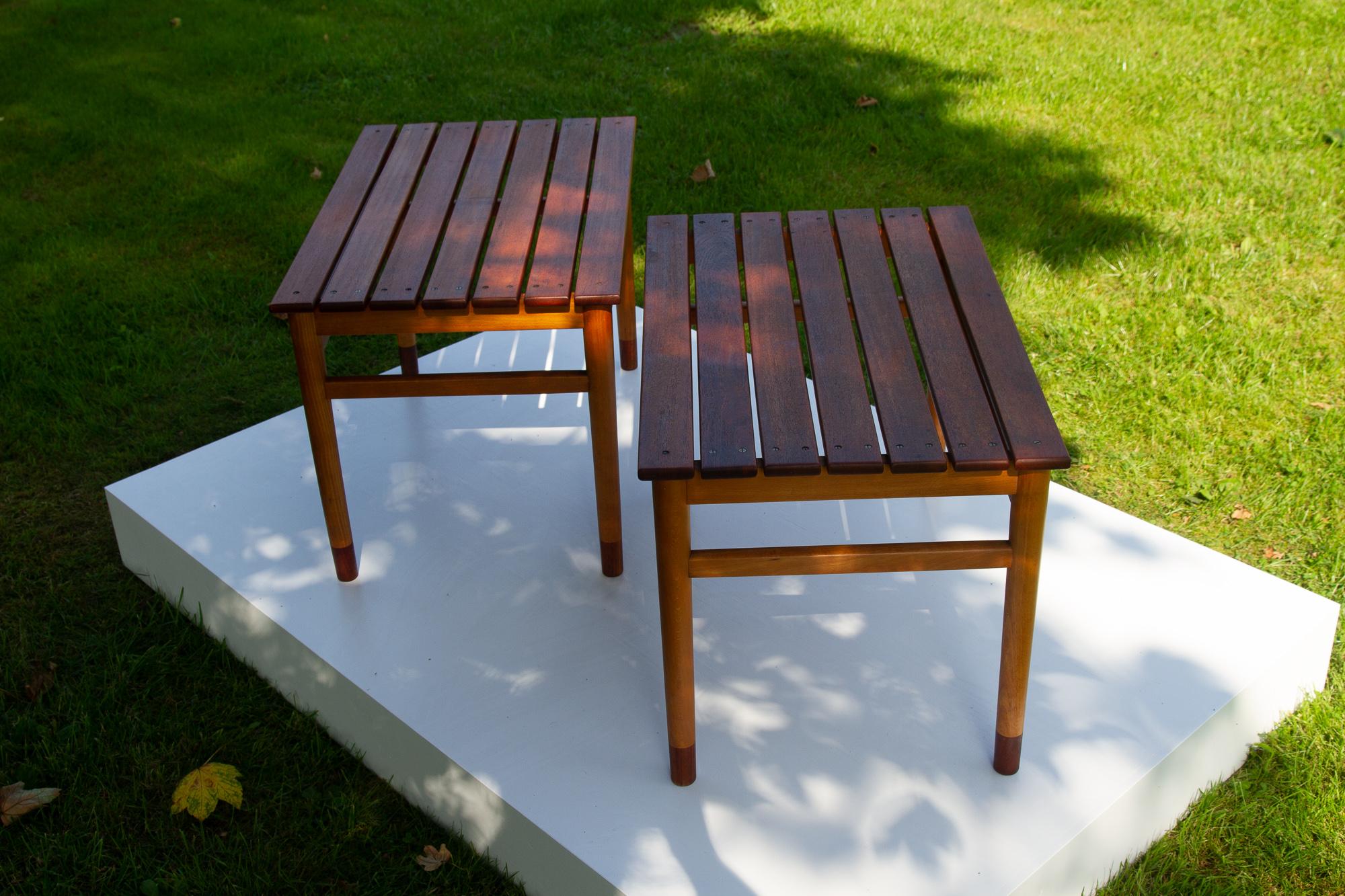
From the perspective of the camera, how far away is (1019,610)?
5.96ft

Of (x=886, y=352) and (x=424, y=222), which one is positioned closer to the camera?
(x=886, y=352)

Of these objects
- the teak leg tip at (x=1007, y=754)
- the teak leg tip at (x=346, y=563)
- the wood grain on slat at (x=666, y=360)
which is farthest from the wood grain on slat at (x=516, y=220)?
the teak leg tip at (x=1007, y=754)

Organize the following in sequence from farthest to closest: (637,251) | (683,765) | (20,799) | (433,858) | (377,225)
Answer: (637,251) < (377,225) < (20,799) < (433,858) < (683,765)

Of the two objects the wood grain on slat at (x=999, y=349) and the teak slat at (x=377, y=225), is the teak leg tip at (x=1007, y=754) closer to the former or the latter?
the wood grain on slat at (x=999, y=349)

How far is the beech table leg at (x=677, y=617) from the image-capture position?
1746 millimetres

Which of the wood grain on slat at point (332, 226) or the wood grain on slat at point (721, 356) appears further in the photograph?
the wood grain on slat at point (332, 226)

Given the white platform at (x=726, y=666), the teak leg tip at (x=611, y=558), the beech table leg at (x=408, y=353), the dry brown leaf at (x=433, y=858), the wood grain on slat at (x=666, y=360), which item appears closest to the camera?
the wood grain on slat at (x=666, y=360)

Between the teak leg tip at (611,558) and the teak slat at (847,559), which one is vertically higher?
the teak slat at (847,559)

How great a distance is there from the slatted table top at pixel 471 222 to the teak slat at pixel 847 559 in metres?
0.59

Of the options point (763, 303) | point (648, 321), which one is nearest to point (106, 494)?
point (648, 321)

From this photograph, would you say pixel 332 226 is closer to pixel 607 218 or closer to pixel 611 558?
pixel 607 218

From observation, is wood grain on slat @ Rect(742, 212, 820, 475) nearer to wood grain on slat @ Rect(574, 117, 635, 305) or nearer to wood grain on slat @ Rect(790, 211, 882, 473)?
wood grain on slat @ Rect(790, 211, 882, 473)

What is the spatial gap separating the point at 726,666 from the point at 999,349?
792 millimetres

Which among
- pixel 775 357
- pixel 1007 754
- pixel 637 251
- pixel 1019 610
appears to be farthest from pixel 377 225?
pixel 637 251
